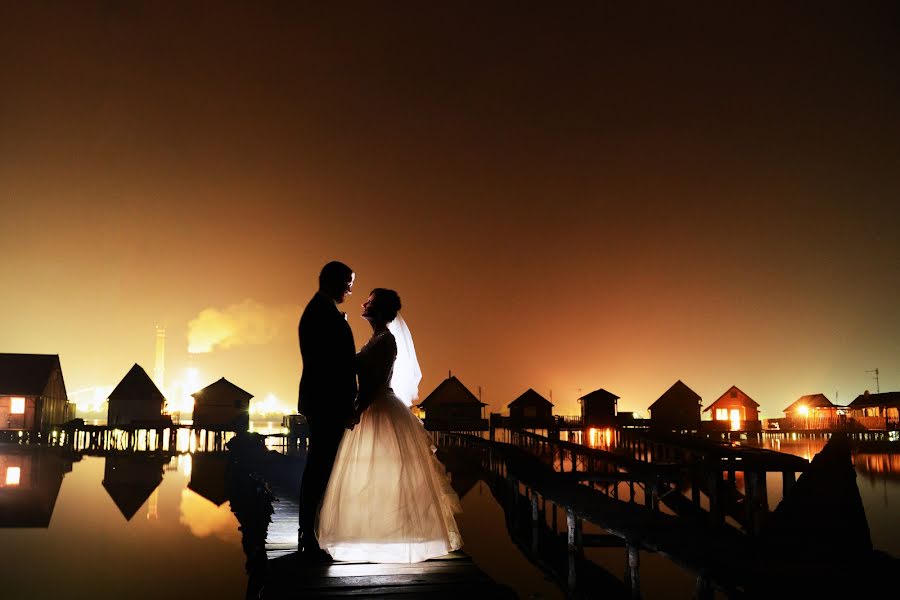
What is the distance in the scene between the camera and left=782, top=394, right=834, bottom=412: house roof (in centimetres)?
7544

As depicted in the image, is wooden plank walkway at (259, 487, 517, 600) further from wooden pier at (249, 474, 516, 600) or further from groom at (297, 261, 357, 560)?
groom at (297, 261, 357, 560)

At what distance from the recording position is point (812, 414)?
75.8 meters

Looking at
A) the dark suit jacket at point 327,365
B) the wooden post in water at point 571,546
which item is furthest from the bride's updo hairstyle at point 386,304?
the wooden post in water at point 571,546

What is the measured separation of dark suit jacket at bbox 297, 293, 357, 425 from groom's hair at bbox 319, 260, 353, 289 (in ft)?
0.78

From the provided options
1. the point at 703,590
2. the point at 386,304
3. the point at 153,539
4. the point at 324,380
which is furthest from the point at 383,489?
the point at 153,539

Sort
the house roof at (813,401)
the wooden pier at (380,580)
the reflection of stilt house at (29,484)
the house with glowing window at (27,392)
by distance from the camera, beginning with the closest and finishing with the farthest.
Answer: the wooden pier at (380,580) → the reflection of stilt house at (29,484) → the house with glowing window at (27,392) → the house roof at (813,401)

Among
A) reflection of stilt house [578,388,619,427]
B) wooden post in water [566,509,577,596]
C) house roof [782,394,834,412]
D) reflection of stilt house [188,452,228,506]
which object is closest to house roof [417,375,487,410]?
reflection of stilt house [578,388,619,427]

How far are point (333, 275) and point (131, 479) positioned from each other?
102 ft

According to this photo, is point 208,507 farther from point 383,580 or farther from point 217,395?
point 217,395

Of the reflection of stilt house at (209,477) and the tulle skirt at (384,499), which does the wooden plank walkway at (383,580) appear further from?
the reflection of stilt house at (209,477)

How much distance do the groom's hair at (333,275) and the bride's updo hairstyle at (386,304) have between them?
1.36 ft

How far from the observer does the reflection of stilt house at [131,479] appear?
85.3 ft

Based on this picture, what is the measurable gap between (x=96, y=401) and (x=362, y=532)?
14542 centimetres

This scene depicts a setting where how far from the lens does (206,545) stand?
19.2 meters
